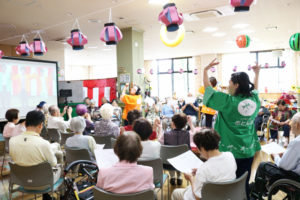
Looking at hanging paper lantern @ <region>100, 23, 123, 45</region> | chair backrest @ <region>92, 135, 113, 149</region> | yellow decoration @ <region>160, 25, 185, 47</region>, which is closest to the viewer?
chair backrest @ <region>92, 135, 113, 149</region>

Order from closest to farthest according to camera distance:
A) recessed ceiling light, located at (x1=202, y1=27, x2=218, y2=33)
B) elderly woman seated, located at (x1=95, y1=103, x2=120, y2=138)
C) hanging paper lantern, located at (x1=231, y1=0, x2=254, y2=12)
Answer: hanging paper lantern, located at (x1=231, y1=0, x2=254, y2=12) → elderly woman seated, located at (x1=95, y1=103, x2=120, y2=138) → recessed ceiling light, located at (x1=202, y1=27, x2=218, y2=33)

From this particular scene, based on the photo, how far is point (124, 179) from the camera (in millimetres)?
1457

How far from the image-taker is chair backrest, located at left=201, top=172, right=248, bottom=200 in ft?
5.00

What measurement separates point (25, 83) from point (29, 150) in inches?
233

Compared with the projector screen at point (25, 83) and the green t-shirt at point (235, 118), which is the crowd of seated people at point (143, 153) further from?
the projector screen at point (25, 83)

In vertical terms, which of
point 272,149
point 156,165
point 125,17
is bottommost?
point 156,165

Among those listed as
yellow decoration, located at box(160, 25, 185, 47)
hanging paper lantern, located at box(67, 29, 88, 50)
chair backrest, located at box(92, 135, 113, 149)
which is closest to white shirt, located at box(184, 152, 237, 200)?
chair backrest, located at box(92, 135, 113, 149)

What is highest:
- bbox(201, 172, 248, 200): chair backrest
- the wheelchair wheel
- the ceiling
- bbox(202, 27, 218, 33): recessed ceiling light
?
bbox(202, 27, 218, 33): recessed ceiling light

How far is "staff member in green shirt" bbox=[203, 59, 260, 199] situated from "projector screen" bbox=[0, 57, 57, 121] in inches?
269

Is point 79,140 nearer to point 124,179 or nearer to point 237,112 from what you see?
point 124,179

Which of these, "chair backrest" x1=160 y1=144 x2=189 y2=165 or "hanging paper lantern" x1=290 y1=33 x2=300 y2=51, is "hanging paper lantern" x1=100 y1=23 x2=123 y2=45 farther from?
"hanging paper lantern" x1=290 y1=33 x2=300 y2=51

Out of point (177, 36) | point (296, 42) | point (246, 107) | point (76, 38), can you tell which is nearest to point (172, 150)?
point (246, 107)

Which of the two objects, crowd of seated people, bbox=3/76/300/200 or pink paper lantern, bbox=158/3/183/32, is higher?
pink paper lantern, bbox=158/3/183/32

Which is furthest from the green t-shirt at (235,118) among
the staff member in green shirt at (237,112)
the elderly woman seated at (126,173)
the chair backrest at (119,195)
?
the chair backrest at (119,195)
